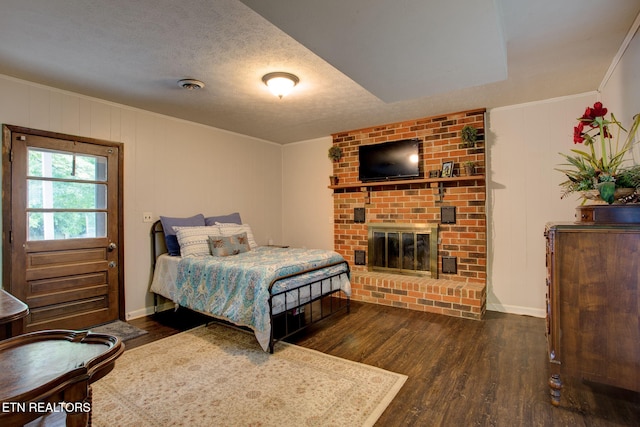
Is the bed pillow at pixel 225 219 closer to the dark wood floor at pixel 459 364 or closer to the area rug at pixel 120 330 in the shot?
the dark wood floor at pixel 459 364

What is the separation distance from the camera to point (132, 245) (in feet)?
11.9

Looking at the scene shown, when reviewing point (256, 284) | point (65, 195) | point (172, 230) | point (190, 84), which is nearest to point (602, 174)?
point (256, 284)

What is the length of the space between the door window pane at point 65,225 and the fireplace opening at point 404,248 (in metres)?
3.41

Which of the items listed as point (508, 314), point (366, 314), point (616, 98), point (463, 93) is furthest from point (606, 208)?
point (366, 314)

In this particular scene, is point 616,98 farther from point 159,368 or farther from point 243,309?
point 159,368

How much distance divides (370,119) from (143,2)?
9.69ft

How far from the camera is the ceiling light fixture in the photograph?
8.89ft

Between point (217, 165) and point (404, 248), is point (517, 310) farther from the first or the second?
point (217, 165)

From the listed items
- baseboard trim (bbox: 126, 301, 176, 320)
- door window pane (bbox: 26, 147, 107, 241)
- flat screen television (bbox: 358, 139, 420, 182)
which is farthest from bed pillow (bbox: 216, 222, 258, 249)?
flat screen television (bbox: 358, 139, 420, 182)

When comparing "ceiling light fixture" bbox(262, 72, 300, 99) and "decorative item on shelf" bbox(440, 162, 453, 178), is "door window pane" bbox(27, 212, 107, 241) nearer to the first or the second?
"ceiling light fixture" bbox(262, 72, 300, 99)

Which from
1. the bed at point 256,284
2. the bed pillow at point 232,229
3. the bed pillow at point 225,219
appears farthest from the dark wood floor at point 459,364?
the bed pillow at point 225,219

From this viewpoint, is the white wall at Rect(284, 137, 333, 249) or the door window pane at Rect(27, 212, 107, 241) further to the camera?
the white wall at Rect(284, 137, 333, 249)

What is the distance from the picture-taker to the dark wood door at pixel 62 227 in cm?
283

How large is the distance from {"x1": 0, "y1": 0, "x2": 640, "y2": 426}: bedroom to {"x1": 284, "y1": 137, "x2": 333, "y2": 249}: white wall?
1243 millimetres
